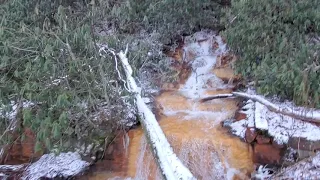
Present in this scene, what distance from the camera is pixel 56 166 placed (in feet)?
19.0

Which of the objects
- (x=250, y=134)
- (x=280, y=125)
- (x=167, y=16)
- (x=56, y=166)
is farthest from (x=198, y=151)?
(x=167, y=16)

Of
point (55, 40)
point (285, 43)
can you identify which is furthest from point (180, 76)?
point (55, 40)

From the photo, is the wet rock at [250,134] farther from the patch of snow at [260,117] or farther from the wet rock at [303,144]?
the wet rock at [303,144]

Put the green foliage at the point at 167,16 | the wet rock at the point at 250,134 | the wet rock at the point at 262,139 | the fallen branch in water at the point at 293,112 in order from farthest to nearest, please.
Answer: the green foliage at the point at 167,16 < the wet rock at the point at 250,134 < the wet rock at the point at 262,139 < the fallen branch in water at the point at 293,112

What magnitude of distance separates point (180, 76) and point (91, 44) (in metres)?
2.91

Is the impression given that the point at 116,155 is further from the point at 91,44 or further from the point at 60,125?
the point at 91,44

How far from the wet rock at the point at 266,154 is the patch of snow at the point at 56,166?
258 centimetres

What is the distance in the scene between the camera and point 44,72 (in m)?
5.16

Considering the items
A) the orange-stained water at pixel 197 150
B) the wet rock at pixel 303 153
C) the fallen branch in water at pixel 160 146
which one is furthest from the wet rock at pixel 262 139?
the fallen branch in water at pixel 160 146

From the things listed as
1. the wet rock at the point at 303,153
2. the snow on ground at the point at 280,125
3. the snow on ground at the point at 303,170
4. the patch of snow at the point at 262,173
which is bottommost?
the patch of snow at the point at 262,173

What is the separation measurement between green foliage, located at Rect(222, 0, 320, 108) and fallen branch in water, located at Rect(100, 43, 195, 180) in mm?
1893

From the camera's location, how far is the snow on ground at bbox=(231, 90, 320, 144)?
17.4 ft

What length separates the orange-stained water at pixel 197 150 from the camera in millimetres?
5422

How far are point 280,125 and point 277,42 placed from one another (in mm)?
1594
